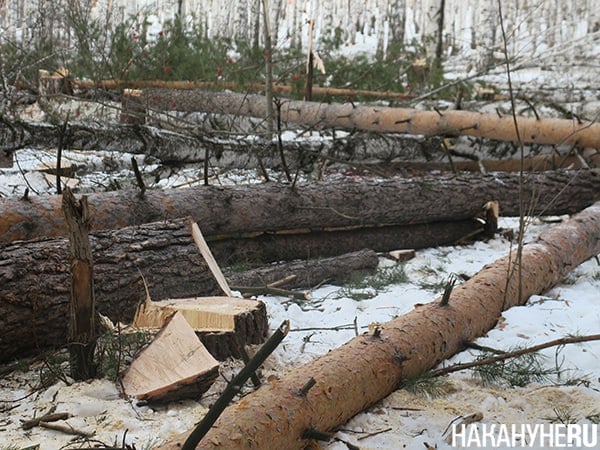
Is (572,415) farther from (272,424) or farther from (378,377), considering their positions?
(272,424)

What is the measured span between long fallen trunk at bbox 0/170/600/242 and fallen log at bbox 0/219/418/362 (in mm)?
717

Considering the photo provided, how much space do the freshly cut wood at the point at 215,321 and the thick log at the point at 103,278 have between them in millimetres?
40

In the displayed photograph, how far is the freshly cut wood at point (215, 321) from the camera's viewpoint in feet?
11.1

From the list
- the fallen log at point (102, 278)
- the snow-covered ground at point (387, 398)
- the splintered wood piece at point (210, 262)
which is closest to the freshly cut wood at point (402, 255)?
the snow-covered ground at point (387, 398)

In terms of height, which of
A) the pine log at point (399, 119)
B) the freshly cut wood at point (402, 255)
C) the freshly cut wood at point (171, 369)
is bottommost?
the freshly cut wood at point (402, 255)

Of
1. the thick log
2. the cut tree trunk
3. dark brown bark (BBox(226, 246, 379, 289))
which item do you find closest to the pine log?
the cut tree trunk

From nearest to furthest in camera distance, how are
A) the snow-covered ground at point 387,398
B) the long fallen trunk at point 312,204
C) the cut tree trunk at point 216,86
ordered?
the snow-covered ground at point 387,398 < the long fallen trunk at point 312,204 < the cut tree trunk at point 216,86

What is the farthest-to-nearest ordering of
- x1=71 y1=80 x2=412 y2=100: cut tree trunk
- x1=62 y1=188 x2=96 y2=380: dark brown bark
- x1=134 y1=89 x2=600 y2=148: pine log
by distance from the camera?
x1=71 y1=80 x2=412 y2=100: cut tree trunk
x1=134 y1=89 x2=600 y2=148: pine log
x1=62 y1=188 x2=96 y2=380: dark brown bark

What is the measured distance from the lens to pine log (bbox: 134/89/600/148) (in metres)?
7.88

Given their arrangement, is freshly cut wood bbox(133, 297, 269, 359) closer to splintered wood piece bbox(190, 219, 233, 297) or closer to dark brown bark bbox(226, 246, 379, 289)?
splintered wood piece bbox(190, 219, 233, 297)

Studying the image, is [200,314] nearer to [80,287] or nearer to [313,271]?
[80,287]

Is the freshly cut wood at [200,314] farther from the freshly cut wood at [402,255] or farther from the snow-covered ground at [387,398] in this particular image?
the freshly cut wood at [402,255]

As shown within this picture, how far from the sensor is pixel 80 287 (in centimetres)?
284

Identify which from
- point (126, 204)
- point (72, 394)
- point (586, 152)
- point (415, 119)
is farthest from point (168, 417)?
point (586, 152)
